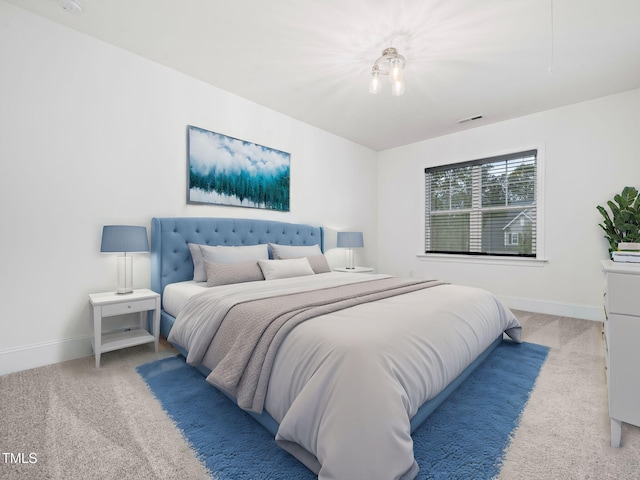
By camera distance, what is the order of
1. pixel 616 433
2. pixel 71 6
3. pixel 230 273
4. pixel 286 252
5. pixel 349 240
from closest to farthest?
1. pixel 616 433
2. pixel 71 6
3. pixel 230 273
4. pixel 286 252
5. pixel 349 240

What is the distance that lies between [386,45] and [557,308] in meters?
3.70

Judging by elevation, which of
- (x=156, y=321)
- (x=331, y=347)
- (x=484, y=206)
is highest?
(x=484, y=206)

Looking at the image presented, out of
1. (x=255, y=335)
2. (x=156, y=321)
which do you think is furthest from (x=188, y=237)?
(x=255, y=335)

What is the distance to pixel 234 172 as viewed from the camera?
3473 millimetres

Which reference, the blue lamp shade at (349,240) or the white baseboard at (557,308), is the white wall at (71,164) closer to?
the blue lamp shade at (349,240)

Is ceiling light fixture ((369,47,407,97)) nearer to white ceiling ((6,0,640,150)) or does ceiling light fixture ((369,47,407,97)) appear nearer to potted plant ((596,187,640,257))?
white ceiling ((6,0,640,150))

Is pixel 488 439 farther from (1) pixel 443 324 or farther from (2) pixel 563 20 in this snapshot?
(2) pixel 563 20

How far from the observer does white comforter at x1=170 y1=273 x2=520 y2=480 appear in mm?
1060

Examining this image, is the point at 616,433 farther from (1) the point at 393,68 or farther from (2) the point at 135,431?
(1) the point at 393,68

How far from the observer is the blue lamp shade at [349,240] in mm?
4523

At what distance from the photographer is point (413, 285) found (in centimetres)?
258

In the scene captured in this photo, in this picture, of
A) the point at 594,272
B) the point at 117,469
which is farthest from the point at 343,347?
the point at 594,272

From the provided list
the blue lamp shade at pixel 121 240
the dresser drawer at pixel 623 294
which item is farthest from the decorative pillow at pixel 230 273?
the dresser drawer at pixel 623 294

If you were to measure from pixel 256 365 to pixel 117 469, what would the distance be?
0.68m
